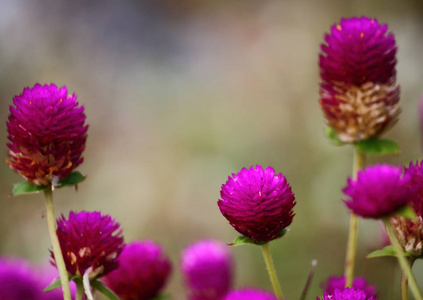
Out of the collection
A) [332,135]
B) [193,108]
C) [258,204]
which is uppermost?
[193,108]

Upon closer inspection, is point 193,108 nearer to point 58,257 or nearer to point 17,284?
point 17,284

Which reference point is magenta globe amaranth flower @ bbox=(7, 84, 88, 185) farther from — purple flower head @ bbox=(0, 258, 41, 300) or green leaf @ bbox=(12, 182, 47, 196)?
purple flower head @ bbox=(0, 258, 41, 300)

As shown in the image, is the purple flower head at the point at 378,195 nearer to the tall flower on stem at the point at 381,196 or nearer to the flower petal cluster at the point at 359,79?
the tall flower on stem at the point at 381,196

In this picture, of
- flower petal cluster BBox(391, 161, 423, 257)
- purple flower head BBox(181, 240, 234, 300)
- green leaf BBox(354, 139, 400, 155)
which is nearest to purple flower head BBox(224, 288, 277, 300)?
flower petal cluster BBox(391, 161, 423, 257)

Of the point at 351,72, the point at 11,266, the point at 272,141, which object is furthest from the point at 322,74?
the point at 272,141

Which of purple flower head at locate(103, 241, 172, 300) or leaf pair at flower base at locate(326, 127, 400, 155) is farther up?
leaf pair at flower base at locate(326, 127, 400, 155)

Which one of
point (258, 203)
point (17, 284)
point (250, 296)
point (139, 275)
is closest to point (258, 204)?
point (258, 203)

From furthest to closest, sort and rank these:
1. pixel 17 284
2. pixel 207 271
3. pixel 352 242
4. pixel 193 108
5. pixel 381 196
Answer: pixel 193 108, pixel 207 271, pixel 17 284, pixel 352 242, pixel 381 196
